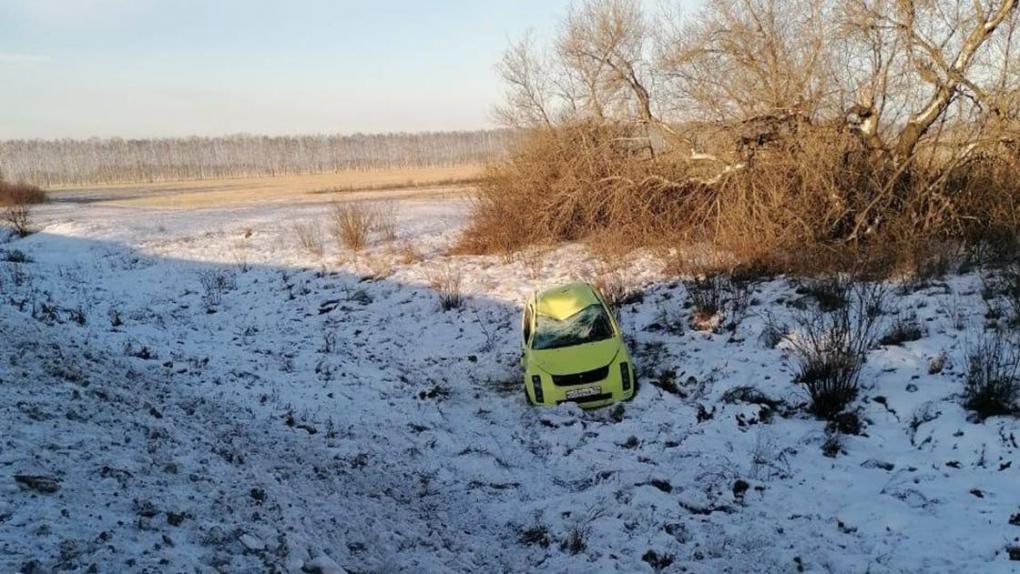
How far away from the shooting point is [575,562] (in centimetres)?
550

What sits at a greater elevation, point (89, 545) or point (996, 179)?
point (996, 179)

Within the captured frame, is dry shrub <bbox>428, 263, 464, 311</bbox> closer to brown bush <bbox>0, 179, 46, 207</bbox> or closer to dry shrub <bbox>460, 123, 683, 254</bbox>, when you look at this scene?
dry shrub <bbox>460, 123, 683, 254</bbox>

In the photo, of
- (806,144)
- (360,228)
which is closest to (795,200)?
(806,144)

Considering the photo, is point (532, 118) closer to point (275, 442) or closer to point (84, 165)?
point (275, 442)

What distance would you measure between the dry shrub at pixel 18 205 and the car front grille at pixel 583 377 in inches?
970

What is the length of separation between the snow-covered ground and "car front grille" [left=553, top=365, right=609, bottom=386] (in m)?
0.41

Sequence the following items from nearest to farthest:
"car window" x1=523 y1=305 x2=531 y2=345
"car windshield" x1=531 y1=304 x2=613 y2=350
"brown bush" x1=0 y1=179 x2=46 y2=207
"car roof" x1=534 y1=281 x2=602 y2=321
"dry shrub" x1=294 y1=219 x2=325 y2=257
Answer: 1. "car windshield" x1=531 y1=304 x2=613 y2=350
2. "car roof" x1=534 y1=281 x2=602 y2=321
3. "car window" x1=523 y1=305 x2=531 y2=345
4. "dry shrub" x1=294 y1=219 x2=325 y2=257
5. "brown bush" x1=0 y1=179 x2=46 y2=207

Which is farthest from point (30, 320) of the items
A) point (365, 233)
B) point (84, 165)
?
point (84, 165)

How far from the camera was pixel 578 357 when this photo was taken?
364 inches

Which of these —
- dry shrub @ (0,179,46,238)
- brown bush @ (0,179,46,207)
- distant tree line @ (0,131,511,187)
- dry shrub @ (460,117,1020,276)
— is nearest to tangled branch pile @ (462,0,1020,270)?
dry shrub @ (460,117,1020,276)

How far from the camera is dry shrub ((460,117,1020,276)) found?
12.9m

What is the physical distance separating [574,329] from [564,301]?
643 mm

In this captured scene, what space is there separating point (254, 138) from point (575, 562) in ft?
376

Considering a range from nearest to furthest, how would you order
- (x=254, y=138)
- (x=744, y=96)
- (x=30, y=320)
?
(x=30, y=320) → (x=744, y=96) → (x=254, y=138)
